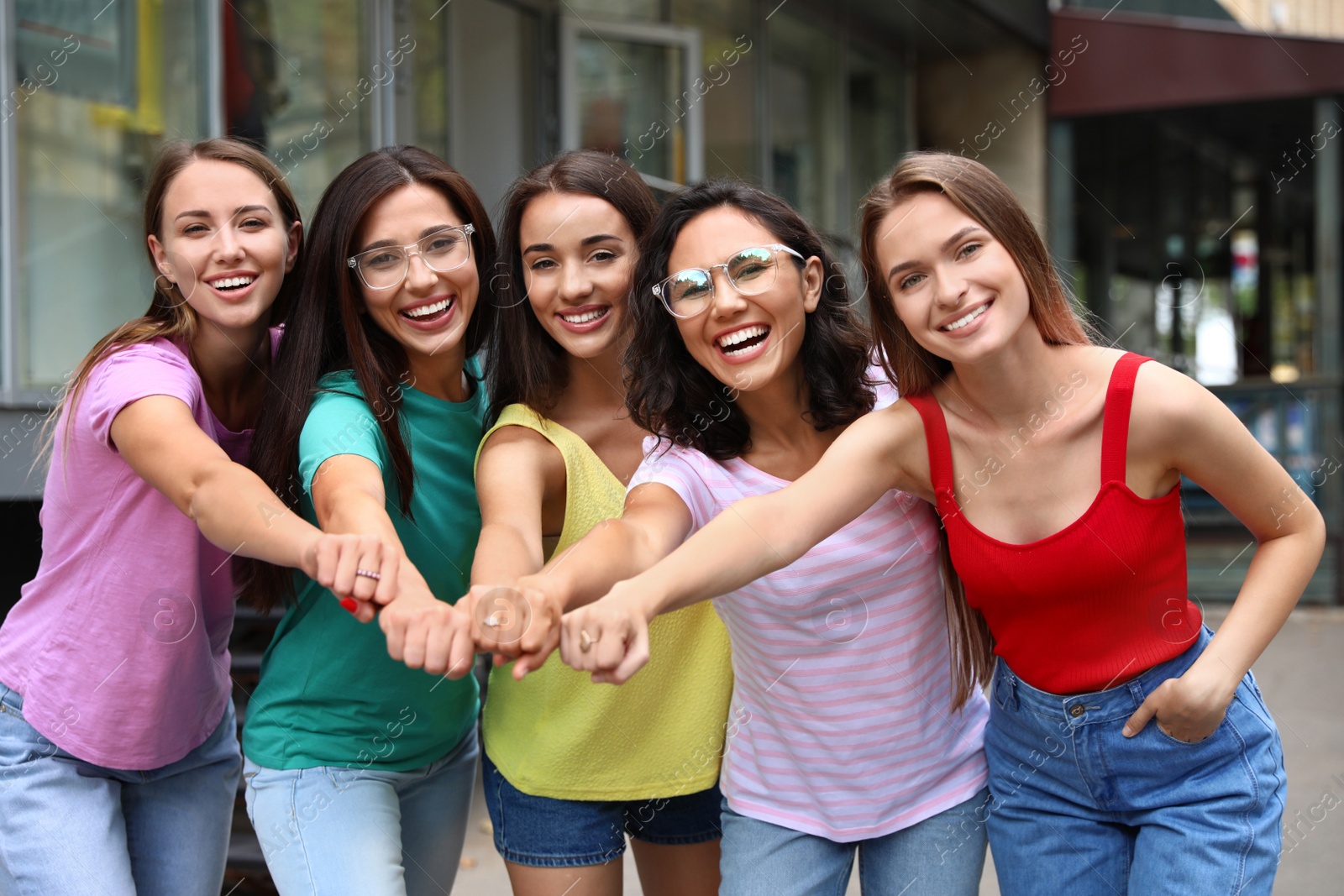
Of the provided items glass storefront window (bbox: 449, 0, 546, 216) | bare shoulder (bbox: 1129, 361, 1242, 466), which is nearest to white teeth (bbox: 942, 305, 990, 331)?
bare shoulder (bbox: 1129, 361, 1242, 466)

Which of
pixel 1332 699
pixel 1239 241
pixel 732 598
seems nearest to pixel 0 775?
pixel 732 598

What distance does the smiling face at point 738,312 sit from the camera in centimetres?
221

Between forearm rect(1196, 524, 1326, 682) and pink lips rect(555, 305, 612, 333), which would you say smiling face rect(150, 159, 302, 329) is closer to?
pink lips rect(555, 305, 612, 333)

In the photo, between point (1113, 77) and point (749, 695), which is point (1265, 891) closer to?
point (749, 695)

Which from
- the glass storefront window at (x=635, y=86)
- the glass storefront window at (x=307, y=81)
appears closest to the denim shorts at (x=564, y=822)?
the glass storefront window at (x=307, y=81)

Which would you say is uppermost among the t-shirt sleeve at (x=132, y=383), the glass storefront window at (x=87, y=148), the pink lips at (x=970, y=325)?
the glass storefront window at (x=87, y=148)

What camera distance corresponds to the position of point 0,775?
7.21 ft

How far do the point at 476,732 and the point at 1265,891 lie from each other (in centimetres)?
156

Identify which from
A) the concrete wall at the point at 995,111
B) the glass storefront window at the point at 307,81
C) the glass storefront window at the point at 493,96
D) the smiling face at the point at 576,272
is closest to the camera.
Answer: the smiling face at the point at 576,272

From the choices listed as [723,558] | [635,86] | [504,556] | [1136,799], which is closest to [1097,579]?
[1136,799]

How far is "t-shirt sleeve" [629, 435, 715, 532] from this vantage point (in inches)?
87.0

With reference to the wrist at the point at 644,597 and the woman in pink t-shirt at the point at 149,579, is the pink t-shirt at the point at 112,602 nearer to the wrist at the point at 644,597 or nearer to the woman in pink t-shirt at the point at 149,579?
the woman in pink t-shirt at the point at 149,579

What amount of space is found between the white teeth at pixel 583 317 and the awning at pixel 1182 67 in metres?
9.31

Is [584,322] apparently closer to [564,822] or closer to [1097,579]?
[564,822]
